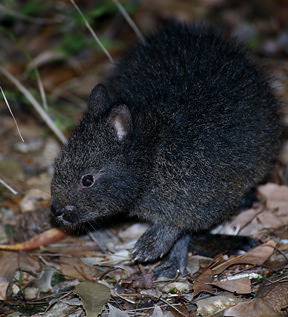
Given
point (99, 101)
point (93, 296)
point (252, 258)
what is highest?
point (99, 101)

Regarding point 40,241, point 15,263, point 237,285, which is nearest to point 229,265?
point 237,285

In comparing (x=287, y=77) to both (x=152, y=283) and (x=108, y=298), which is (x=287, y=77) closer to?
(x=152, y=283)

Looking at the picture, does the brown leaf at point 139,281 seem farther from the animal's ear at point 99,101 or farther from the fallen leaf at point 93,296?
the animal's ear at point 99,101

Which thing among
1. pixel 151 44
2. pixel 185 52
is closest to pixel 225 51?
pixel 185 52

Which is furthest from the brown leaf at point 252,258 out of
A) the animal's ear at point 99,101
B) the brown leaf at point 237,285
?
the animal's ear at point 99,101

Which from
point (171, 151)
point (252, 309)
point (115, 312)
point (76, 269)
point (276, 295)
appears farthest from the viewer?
point (76, 269)

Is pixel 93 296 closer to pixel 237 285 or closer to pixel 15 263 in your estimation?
pixel 15 263
